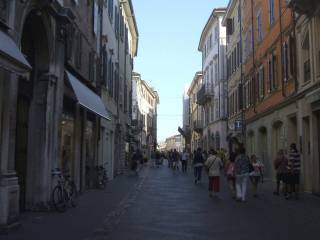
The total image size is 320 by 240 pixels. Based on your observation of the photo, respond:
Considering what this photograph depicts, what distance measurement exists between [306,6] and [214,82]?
1517 inches

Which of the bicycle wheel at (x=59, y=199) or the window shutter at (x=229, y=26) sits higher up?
the window shutter at (x=229, y=26)

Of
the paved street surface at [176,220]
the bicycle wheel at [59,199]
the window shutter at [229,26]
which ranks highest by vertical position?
the window shutter at [229,26]

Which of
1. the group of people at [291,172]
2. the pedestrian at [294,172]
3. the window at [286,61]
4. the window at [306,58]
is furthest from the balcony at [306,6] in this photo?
the pedestrian at [294,172]

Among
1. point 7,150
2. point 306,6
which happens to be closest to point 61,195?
point 7,150

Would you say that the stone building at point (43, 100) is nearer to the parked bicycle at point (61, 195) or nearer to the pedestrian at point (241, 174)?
the parked bicycle at point (61, 195)

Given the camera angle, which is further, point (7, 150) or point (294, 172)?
point (294, 172)

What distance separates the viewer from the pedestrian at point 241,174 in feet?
57.1

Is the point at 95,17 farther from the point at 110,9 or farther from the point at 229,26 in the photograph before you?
the point at 229,26

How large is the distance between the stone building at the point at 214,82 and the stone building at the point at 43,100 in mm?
29128

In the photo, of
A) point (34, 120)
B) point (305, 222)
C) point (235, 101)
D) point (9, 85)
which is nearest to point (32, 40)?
point (34, 120)

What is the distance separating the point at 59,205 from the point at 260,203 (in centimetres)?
636

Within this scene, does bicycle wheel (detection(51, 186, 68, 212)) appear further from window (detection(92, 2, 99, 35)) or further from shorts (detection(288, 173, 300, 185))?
window (detection(92, 2, 99, 35))

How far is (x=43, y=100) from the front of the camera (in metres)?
14.0

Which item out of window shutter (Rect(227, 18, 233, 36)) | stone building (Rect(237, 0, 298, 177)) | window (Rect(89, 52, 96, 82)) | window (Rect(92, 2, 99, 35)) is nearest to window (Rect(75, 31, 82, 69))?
window (Rect(89, 52, 96, 82))
